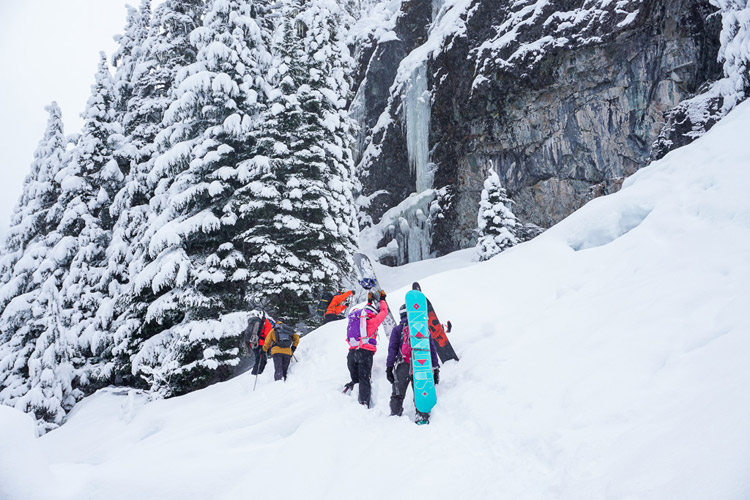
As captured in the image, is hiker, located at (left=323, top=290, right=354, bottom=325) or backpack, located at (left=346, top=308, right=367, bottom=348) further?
hiker, located at (left=323, top=290, right=354, bottom=325)

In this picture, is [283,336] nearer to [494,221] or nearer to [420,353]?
[420,353]

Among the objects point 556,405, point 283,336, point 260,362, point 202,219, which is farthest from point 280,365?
point 556,405

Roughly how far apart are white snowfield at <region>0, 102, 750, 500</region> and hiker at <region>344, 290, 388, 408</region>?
0.35 meters

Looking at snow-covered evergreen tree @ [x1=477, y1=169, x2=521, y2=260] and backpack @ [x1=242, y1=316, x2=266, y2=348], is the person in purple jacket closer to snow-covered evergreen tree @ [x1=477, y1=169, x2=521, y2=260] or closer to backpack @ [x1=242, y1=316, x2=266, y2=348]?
backpack @ [x1=242, y1=316, x2=266, y2=348]

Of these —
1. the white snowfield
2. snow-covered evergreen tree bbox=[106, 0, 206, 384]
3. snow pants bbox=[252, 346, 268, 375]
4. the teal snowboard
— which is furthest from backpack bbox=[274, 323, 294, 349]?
snow-covered evergreen tree bbox=[106, 0, 206, 384]

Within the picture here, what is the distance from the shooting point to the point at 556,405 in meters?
4.04

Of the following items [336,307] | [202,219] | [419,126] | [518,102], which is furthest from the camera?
[419,126]

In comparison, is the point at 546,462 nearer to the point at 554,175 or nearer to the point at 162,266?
the point at 162,266

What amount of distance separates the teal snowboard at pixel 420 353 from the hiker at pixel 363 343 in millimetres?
870

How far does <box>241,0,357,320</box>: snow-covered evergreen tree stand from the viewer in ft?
37.3

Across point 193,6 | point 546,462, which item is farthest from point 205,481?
point 193,6

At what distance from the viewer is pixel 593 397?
379 cm

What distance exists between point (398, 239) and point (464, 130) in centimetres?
808

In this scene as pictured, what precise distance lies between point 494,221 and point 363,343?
43.1 feet
